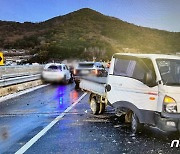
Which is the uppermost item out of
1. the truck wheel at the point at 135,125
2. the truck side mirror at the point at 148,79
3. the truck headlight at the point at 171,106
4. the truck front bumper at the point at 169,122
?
the truck side mirror at the point at 148,79

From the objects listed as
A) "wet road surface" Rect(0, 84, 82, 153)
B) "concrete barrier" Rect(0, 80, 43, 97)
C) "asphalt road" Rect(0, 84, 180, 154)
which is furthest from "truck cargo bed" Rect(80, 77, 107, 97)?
"concrete barrier" Rect(0, 80, 43, 97)

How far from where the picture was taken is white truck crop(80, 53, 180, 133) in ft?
26.0

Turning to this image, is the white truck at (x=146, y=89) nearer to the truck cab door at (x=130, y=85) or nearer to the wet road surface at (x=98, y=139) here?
the truck cab door at (x=130, y=85)

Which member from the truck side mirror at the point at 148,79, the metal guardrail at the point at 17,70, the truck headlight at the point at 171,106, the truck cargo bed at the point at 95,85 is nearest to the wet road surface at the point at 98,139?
the truck headlight at the point at 171,106

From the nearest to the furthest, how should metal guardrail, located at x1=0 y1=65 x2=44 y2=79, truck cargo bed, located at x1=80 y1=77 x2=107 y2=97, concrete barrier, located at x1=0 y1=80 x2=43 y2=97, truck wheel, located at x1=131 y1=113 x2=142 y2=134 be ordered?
truck wheel, located at x1=131 y1=113 x2=142 y2=134 < truck cargo bed, located at x1=80 y1=77 x2=107 y2=97 < concrete barrier, located at x1=0 y1=80 x2=43 y2=97 < metal guardrail, located at x1=0 y1=65 x2=44 y2=79

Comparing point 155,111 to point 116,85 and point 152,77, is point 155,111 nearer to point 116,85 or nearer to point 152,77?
point 152,77

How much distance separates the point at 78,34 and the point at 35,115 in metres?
65.0

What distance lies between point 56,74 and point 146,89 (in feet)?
67.0

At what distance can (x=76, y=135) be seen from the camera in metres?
8.62

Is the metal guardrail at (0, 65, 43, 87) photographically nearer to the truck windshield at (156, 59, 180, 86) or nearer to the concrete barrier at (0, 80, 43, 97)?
the concrete barrier at (0, 80, 43, 97)

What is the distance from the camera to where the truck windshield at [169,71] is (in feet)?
27.3

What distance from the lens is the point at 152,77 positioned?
27.4ft

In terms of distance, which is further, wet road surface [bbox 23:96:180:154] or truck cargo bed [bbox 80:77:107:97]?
truck cargo bed [bbox 80:77:107:97]

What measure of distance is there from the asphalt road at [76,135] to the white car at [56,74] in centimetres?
1519
